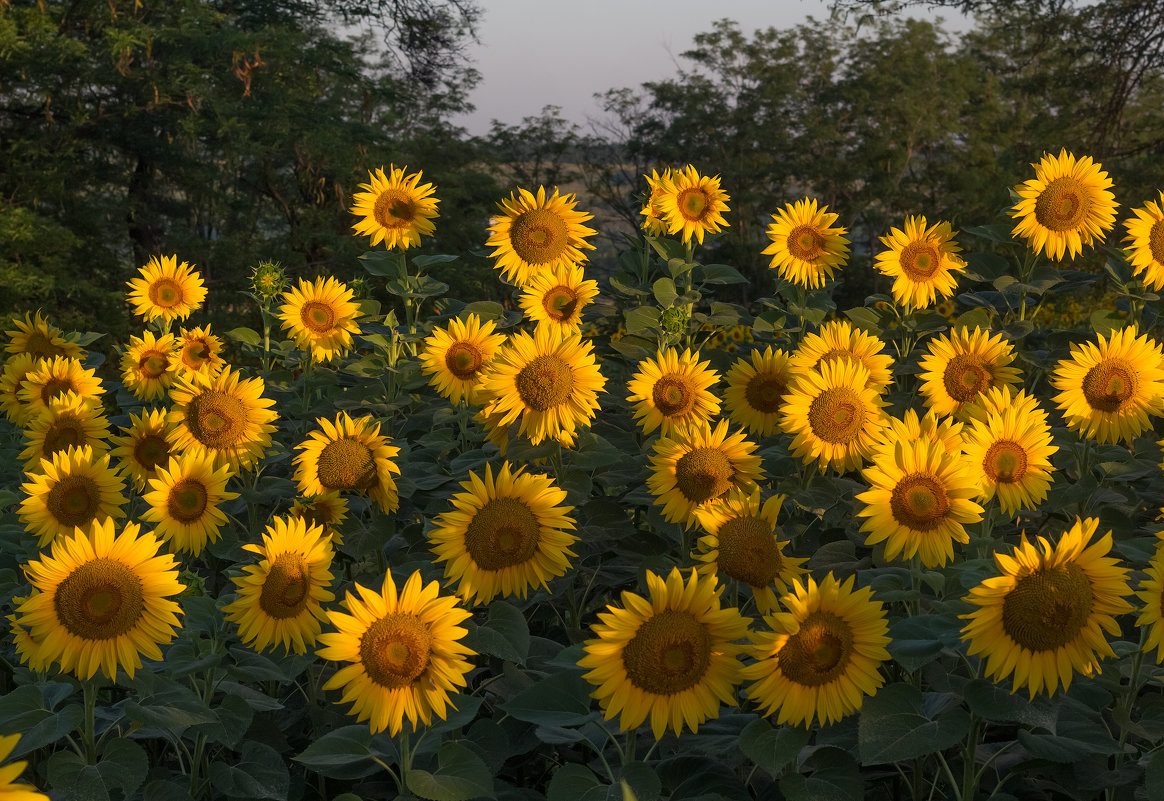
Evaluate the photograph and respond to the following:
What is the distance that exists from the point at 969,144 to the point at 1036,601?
35.9m

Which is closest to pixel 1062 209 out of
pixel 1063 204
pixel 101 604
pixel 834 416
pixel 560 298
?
pixel 1063 204

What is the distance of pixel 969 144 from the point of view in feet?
114

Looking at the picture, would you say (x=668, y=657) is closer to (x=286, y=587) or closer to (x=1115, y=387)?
(x=286, y=587)

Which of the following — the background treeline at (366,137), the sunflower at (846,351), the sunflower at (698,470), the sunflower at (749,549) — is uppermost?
the background treeline at (366,137)

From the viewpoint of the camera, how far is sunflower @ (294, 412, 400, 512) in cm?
312

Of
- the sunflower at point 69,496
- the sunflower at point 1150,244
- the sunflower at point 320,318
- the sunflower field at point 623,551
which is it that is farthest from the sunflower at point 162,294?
the sunflower at point 1150,244

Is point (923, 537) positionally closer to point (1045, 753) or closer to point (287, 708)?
point (1045, 753)

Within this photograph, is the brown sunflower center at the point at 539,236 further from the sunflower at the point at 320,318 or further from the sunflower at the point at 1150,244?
the sunflower at the point at 1150,244

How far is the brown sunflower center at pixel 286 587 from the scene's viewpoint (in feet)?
8.66

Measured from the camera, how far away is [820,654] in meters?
2.15

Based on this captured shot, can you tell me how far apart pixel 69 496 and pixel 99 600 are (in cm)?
93

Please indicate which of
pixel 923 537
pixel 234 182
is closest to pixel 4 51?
pixel 234 182

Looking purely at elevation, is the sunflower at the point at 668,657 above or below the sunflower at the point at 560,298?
below

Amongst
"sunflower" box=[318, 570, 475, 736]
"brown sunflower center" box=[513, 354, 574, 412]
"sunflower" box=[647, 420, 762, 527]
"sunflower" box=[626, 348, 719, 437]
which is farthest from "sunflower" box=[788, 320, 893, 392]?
"sunflower" box=[318, 570, 475, 736]
